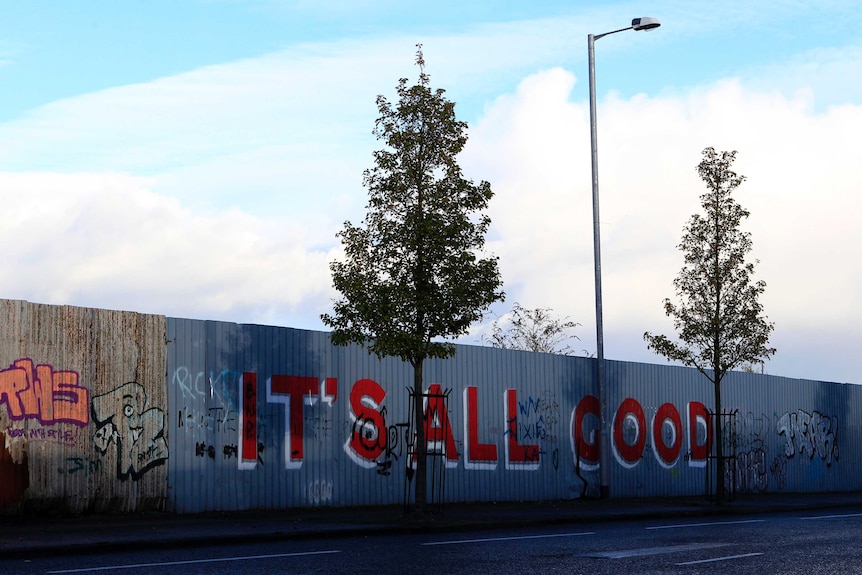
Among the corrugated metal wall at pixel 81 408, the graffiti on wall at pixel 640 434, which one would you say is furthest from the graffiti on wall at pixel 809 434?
the corrugated metal wall at pixel 81 408

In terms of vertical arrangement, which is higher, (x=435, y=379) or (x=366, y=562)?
(x=435, y=379)

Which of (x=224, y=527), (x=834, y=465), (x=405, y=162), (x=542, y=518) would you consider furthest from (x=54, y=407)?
(x=834, y=465)

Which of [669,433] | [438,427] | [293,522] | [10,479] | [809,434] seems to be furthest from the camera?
[809,434]

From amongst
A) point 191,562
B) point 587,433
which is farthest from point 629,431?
point 191,562

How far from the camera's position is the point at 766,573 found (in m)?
12.4

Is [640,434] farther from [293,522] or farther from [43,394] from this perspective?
[43,394]

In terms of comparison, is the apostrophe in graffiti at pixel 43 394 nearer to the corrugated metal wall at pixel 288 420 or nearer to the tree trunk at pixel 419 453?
the corrugated metal wall at pixel 288 420

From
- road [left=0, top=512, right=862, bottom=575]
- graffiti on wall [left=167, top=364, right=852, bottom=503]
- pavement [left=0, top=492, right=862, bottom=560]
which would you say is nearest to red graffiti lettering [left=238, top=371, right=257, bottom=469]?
graffiti on wall [left=167, top=364, right=852, bottom=503]

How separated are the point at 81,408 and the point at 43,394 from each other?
2.33ft

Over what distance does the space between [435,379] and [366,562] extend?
40.0ft

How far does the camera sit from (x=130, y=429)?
65.5ft

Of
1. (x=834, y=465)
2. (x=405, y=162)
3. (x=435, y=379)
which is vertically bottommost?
(x=834, y=465)

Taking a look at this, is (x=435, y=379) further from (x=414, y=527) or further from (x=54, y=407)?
(x=54, y=407)

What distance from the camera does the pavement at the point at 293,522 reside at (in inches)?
610
